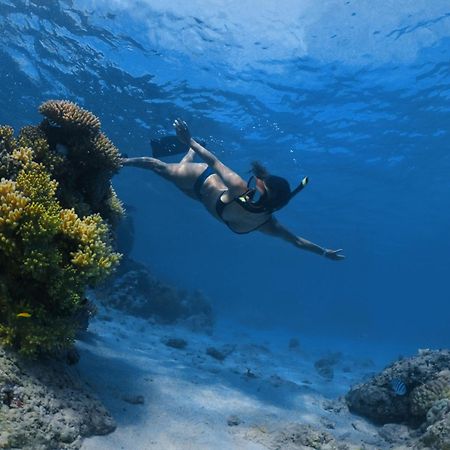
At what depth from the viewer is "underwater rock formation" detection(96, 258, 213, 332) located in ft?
53.9

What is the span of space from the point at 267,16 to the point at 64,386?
1725 centimetres

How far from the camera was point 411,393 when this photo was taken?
7738 millimetres

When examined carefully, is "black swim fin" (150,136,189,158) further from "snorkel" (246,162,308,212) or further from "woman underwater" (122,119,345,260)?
"snorkel" (246,162,308,212)

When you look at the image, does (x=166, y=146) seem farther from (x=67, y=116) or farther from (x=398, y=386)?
(x=398, y=386)

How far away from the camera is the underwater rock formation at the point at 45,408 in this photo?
3.65 metres

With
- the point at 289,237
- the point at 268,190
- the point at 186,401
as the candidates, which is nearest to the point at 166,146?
the point at 289,237

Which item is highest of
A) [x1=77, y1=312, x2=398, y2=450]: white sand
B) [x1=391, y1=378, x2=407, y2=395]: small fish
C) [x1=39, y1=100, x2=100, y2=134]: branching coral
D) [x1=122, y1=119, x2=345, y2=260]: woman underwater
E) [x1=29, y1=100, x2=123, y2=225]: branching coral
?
[x1=122, y1=119, x2=345, y2=260]: woman underwater

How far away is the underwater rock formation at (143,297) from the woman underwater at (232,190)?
25.8 ft

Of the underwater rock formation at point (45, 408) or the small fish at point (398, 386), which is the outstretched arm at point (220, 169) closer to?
the underwater rock formation at point (45, 408)

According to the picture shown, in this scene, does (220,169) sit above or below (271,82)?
below

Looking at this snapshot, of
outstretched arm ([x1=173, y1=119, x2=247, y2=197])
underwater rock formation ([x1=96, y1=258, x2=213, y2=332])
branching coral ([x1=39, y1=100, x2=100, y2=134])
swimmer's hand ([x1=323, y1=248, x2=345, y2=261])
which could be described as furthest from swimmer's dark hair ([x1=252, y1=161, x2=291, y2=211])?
underwater rock formation ([x1=96, y1=258, x2=213, y2=332])

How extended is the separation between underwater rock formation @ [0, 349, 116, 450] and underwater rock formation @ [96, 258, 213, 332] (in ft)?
35.2

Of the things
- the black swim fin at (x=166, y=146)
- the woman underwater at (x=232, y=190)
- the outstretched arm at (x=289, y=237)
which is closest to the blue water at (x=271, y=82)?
the black swim fin at (x=166, y=146)

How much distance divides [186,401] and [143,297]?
10908 mm
